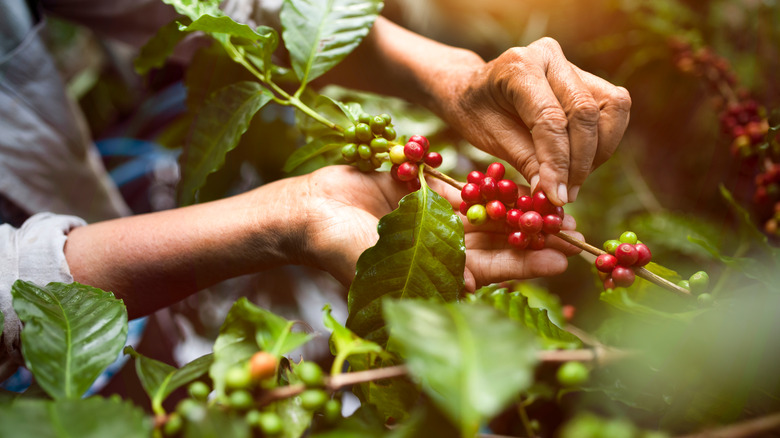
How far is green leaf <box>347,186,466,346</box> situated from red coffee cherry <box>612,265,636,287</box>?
8.8 inches

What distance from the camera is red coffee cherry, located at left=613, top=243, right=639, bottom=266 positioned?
0.62 meters

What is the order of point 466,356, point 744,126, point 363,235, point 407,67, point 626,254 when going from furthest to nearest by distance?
1. point 407,67
2. point 744,126
3. point 363,235
4. point 626,254
5. point 466,356

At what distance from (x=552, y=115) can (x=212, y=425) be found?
0.61 meters

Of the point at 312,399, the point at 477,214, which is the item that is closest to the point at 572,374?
the point at 312,399

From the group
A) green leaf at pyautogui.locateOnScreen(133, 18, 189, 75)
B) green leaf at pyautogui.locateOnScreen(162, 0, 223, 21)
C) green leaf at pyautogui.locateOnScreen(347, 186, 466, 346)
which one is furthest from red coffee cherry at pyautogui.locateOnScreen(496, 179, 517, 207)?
green leaf at pyautogui.locateOnScreen(133, 18, 189, 75)

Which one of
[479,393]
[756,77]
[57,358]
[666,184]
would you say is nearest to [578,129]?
[479,393]

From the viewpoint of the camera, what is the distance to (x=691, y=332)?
1.56 ft

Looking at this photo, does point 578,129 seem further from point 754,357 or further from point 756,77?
point 756,77

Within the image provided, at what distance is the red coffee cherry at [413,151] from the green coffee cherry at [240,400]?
1.54 feet

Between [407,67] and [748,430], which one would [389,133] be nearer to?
[407,67]

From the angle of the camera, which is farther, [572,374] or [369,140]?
[369,140]

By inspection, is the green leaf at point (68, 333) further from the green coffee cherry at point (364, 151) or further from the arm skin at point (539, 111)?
the arm skin at point (539, 111)

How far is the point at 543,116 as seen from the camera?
0.68 metres

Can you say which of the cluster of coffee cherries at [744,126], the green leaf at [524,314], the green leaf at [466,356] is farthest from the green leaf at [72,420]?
the cluster of coffee cherries at [744,126]
